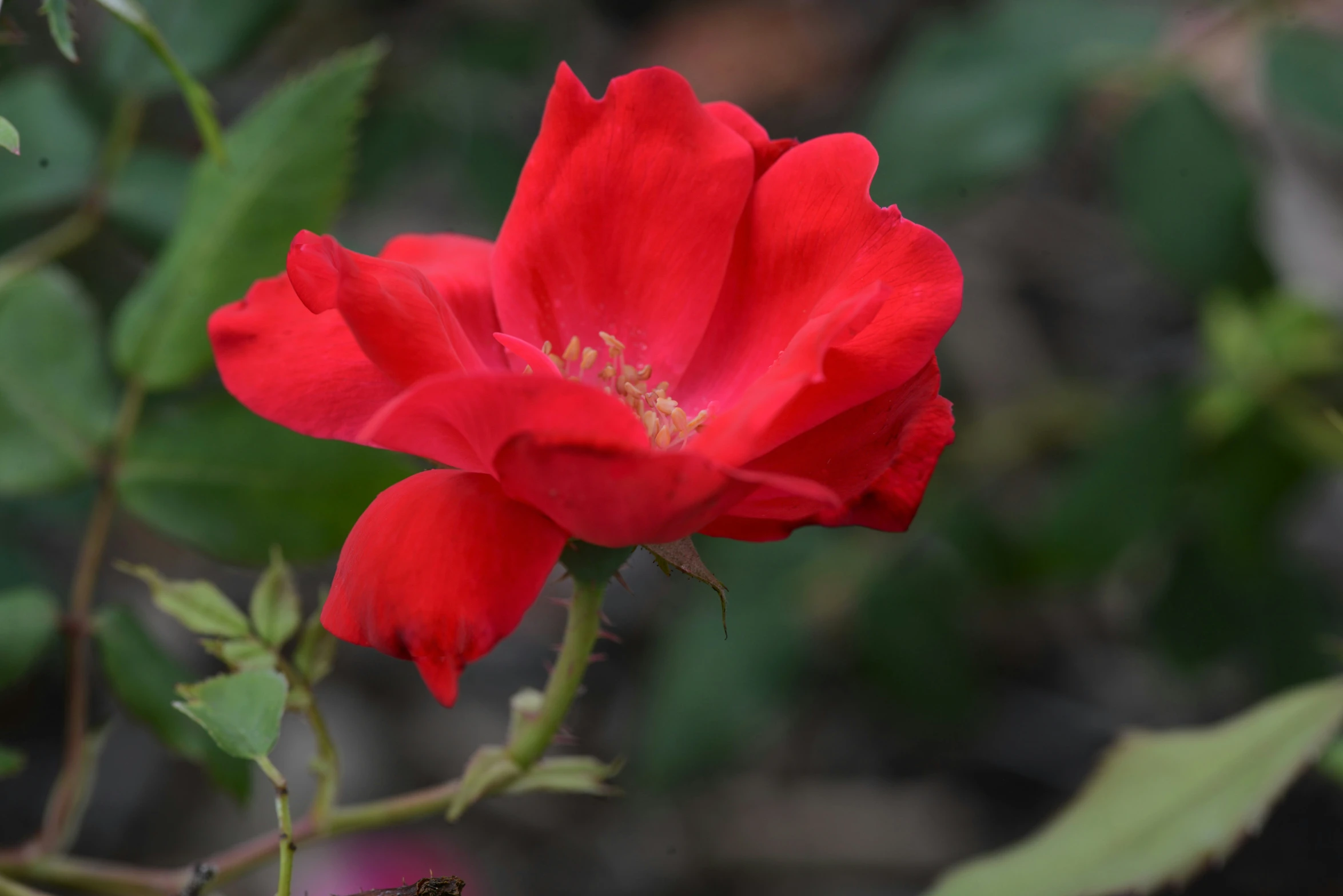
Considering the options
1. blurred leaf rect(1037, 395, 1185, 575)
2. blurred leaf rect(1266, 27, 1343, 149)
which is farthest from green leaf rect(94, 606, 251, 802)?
blurred leaf rect(1266, 27, 1343, 149)

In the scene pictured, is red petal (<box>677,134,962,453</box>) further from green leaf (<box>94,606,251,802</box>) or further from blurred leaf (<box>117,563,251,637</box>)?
green leaf (<box>94,606,251,802</box>)

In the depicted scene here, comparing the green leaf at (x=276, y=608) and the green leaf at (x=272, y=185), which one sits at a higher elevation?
the green leaf at (x=272, y=185)

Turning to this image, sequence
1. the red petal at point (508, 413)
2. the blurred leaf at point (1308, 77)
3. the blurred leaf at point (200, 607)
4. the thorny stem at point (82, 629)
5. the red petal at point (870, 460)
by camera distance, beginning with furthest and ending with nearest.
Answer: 1. the blurred leaf at point (1308, 77)
2. the thorny stem at point (82, 629)
3. the blurred leaf at point (200, 607)
4. the red petal at point (870, 460)
5. the red petal at point (508, 413)

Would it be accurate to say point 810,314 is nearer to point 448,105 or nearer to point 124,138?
point 124,138

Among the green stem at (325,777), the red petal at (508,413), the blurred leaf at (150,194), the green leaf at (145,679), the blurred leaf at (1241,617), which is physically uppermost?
the red petal at (508,413)

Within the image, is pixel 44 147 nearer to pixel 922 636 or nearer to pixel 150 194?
pixel 150 194

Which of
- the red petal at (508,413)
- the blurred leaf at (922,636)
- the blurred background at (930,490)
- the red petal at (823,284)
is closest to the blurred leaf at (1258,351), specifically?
the blurred background at (930,490)

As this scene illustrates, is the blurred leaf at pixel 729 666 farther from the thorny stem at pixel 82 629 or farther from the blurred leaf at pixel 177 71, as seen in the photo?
the blurred leaf at pixel 177 71
